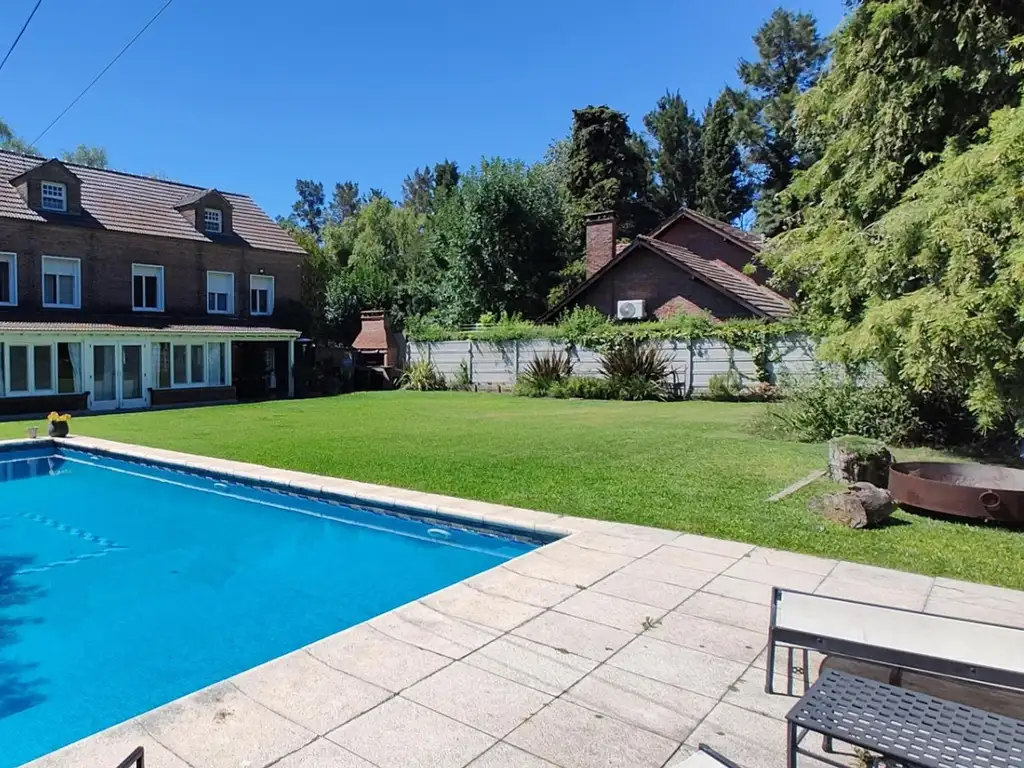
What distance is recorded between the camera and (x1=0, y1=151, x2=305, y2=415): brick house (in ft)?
69.4

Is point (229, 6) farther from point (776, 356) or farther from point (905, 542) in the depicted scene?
point (776, 356)

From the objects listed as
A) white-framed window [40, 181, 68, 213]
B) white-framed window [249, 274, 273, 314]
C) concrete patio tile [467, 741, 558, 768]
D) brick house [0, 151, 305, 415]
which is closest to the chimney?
brick house [0, 151, 305, 415]

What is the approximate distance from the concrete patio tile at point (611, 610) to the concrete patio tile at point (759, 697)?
0.81 metres

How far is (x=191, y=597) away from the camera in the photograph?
6.50m

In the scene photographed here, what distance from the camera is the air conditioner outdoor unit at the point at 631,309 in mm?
26641

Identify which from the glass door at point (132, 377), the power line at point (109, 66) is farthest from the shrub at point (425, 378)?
the power line at point (109, 66)

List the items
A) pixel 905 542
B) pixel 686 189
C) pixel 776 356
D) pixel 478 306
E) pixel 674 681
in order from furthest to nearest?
1. pixel 686 189
2. pixel 478 306
3. pixel 776 356
4. pixel 905 542
5. pixel 674 681

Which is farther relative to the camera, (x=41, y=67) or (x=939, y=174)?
(x=41, y=67)

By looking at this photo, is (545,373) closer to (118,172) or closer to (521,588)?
(118,172)

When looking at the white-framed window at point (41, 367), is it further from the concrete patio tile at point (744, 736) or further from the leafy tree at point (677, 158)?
the leafy tree at point (677, 158)

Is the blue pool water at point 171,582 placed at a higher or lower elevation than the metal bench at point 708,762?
lower

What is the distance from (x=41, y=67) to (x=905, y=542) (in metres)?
16.3

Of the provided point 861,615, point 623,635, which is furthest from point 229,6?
point 861,615

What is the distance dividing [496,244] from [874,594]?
30.1 metres
